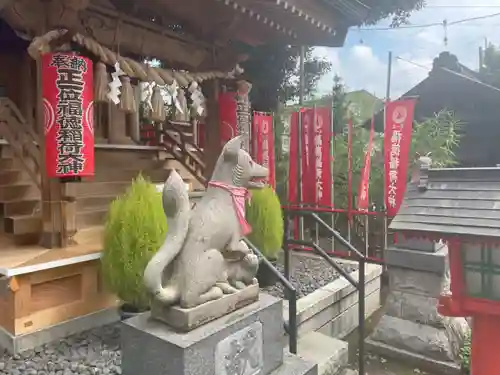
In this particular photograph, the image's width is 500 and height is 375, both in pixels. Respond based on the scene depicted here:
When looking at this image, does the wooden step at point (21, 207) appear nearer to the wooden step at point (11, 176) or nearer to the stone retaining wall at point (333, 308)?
the wooden step at point (11, 176)

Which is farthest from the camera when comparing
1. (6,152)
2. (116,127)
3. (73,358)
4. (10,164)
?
(116,127)

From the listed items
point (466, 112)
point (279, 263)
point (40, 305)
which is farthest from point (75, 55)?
point (466, 112)

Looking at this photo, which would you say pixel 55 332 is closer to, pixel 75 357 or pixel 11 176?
pixel 75 357

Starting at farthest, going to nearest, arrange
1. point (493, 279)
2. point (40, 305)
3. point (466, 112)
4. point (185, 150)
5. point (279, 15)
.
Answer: point (466, 112) < point (185, 150) < point (279, 15) < point (40, 305) < point (493, 279)

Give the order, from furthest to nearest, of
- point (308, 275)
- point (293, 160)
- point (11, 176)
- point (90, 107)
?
1. point (293, 160)
2. point (308, 275)
3. point (11, 176)
4. point (90, 107)

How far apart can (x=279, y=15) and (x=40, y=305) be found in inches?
213

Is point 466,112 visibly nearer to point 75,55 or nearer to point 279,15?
point 279,15

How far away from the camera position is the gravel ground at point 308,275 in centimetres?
599

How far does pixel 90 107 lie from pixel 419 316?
5.12 m

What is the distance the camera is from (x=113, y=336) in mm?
4324

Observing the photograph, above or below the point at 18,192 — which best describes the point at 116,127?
above

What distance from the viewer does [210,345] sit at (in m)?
2.72

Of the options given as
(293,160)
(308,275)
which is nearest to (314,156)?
(293,160)

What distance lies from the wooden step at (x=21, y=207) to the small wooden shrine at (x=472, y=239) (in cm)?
478
